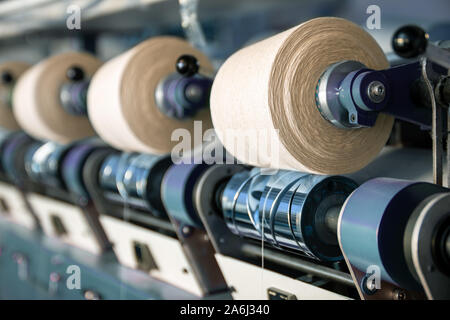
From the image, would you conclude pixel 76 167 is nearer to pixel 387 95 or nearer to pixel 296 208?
pixel 296 208

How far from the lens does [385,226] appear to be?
32.7 inches

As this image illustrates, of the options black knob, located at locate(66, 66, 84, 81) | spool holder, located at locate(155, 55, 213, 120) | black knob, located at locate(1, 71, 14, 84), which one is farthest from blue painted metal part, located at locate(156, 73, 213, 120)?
black knob, located at locate(1, 71, 14, 84)

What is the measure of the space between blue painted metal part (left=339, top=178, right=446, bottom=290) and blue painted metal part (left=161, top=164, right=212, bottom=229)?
21.3 inches

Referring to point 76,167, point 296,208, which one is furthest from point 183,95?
point 76,167

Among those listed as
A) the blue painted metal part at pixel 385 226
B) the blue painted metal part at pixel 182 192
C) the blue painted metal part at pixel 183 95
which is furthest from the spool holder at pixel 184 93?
the blue painted metal part at pixel 385 226

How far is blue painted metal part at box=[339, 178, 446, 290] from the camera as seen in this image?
83 centimetres

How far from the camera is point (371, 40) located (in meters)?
1.03

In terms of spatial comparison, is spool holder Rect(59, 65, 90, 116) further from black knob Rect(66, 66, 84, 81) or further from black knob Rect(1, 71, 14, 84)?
black knob Rect(1, 71, 14, 84)

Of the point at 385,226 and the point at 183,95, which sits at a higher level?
the point at 183,95

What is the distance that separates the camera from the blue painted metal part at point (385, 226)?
83cm

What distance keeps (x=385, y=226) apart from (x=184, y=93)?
669 mm
